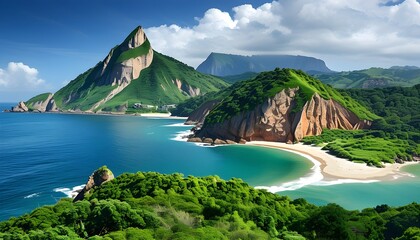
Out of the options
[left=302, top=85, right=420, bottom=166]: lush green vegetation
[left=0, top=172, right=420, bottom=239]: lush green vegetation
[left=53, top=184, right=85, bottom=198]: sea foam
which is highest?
[left=302, top=85, right=420, bottom=166]: lush green vegetation

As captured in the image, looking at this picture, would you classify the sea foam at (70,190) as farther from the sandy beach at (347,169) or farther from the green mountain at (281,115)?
the green mountain at (281,115)

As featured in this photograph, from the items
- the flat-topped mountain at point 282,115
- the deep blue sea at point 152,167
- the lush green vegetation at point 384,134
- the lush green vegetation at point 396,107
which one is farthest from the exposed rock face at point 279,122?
the lush green vegetation at point 396,107

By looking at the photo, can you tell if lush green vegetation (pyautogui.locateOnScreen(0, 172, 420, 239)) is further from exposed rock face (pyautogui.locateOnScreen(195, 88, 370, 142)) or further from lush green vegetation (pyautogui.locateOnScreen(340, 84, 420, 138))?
lush green vegetation (pyautogui.locateOnScreen(340, 84, 420, 138))

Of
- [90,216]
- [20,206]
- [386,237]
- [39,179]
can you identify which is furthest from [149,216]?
[39,179]

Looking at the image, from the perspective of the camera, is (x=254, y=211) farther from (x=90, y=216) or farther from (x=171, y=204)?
(x=90, y=216)

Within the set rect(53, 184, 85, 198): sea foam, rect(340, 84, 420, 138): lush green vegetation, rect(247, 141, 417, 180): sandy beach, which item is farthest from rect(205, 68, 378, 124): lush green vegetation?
rect(53, 184, 85, 198): sea foam

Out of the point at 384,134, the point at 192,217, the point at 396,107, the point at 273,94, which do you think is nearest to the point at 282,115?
the point at 273,94
